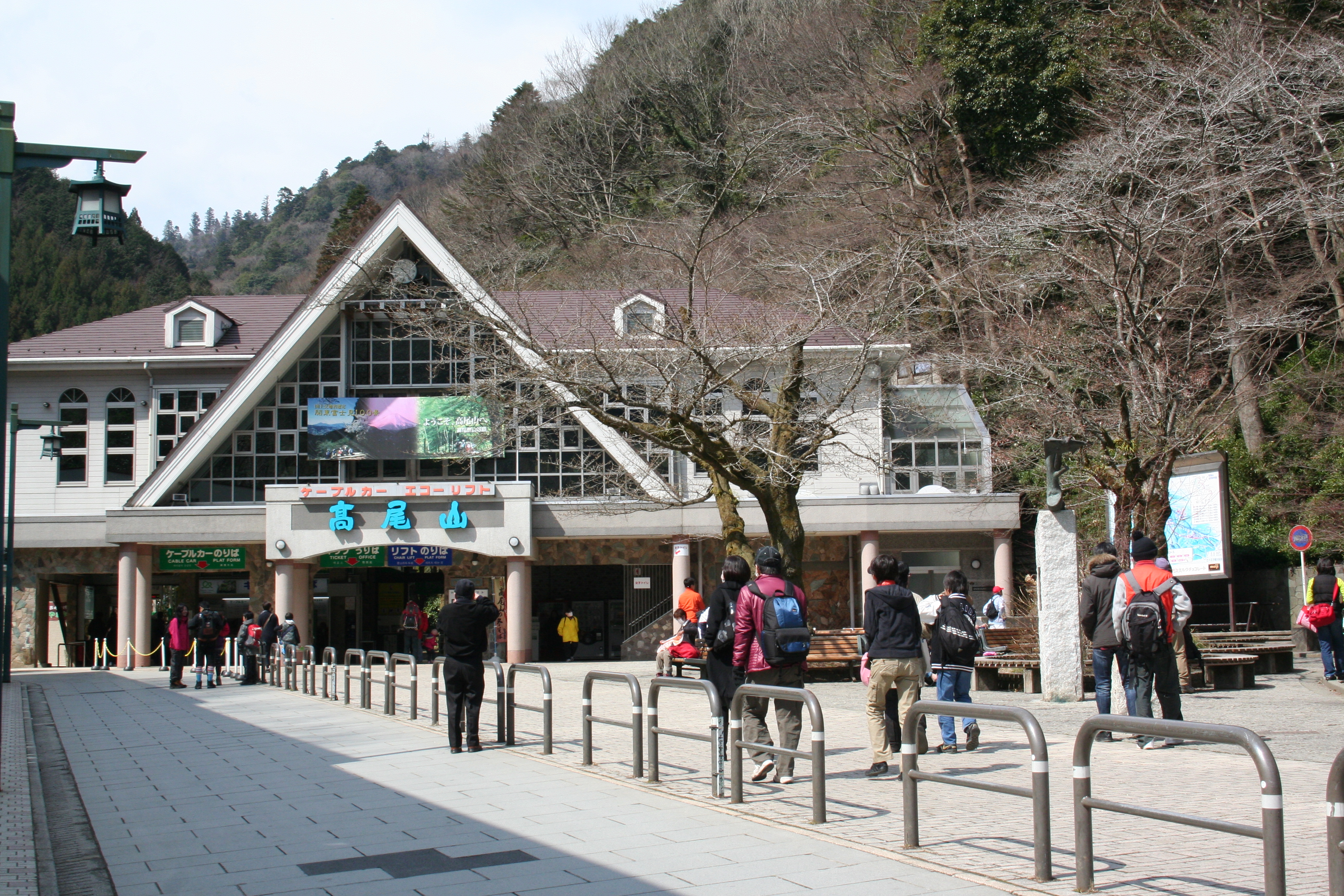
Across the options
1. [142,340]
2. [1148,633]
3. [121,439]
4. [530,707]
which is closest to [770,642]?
[1148,633]

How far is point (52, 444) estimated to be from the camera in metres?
28.8

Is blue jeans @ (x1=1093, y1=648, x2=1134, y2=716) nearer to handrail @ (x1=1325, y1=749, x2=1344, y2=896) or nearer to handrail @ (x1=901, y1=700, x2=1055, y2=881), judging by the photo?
handrail @ (x1=901, y1=700, x2=1055, y2=881)

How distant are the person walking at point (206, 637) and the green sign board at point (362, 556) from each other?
659 centimetres

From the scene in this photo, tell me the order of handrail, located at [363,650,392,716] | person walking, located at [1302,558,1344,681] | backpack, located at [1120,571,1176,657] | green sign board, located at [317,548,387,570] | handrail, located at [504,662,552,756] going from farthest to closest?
green sign board, located at [317,548,387,570], person walking, located at [1302,558,1344,681], handrail, located at [363,650,392,716], handrail, located at [504,662,552,756], backpack, located at [1120,571,1176,657]

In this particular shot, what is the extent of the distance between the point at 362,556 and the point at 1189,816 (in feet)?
85.9

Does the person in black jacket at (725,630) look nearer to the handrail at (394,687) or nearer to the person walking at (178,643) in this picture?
the handrail at (394,687)

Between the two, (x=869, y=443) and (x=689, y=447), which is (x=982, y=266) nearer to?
(x=869, y=443)

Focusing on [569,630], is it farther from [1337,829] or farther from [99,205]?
[1337,829]

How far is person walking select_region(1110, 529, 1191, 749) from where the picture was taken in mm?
9867

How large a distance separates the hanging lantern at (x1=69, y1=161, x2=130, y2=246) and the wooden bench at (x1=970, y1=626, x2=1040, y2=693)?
430 inches

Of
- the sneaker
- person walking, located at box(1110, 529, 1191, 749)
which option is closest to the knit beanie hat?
person walking, located at box(1110, 529, 1191, 749)

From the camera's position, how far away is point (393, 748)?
465 inches

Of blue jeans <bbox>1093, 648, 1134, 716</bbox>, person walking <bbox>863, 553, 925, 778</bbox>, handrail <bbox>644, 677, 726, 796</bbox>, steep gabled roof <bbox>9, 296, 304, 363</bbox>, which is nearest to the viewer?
handrail <bbox>644, 677, 726, 796</bbox>

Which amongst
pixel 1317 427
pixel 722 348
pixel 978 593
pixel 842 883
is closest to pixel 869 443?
pixel 978 593
